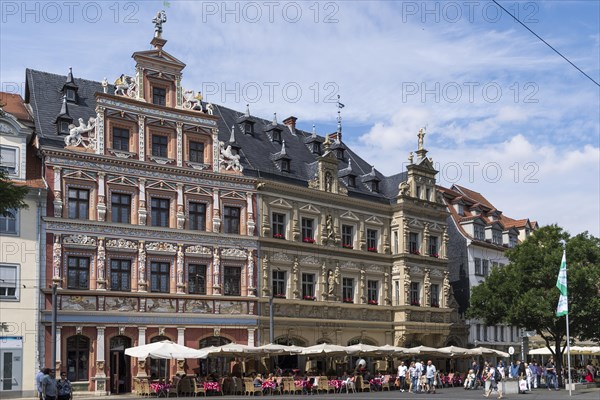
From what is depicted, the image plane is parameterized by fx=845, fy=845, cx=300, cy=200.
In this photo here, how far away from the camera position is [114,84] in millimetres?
45375

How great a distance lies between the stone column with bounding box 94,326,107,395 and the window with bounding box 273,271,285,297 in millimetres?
11043

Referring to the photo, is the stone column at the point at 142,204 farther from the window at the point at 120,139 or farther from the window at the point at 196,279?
the window at the point at 196,279

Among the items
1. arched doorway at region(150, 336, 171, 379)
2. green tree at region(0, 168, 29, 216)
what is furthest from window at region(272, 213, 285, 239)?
green tree at region(0, 168, 29, 216)

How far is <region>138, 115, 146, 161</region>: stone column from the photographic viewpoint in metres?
43.9

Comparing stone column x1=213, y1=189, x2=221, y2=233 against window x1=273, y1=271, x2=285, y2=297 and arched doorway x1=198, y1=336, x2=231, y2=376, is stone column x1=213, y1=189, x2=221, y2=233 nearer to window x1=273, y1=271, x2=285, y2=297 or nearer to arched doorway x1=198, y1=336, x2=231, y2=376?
window x1=273, y1=271, x2=285, y2=297

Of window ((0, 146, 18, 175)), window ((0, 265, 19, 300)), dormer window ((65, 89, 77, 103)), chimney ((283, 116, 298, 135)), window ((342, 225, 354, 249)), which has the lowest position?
window ((0, 265, 19, 300))

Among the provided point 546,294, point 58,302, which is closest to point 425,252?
point 546,294

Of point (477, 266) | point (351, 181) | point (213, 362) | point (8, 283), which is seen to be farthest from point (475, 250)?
point (8, 283)

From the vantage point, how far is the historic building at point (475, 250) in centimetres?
6494

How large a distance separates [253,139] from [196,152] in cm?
725

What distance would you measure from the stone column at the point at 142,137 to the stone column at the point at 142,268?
4.53 m

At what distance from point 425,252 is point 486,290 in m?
5.17

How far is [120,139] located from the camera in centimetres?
4356

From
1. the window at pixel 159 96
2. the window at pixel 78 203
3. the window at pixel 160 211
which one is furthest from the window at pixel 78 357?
the window at pixel 159 96
